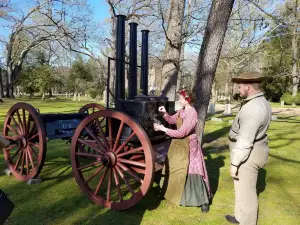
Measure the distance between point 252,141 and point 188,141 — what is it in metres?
1.09

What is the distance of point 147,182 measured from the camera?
3.32 m

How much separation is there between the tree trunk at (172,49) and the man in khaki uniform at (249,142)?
15.9 ft

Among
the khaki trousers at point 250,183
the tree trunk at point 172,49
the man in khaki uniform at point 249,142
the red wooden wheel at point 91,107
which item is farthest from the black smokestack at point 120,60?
the tree trunk at point 172,49

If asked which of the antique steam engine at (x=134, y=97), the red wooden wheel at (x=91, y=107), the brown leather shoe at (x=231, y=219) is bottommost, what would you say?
the brown leather shoe at (x=231, y=219)

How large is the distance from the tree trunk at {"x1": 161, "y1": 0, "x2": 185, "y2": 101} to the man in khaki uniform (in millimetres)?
4848

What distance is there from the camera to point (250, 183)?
9.83 feet

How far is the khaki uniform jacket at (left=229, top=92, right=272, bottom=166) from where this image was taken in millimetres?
2738

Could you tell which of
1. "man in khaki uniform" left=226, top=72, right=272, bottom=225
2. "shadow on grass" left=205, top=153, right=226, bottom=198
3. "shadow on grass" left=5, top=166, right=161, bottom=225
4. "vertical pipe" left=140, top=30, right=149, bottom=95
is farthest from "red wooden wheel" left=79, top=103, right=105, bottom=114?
"man in khaki uniform" left=226, top=72, right=272, bottom=225

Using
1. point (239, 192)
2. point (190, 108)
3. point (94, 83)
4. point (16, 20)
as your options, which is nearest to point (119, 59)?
point (190, 108)

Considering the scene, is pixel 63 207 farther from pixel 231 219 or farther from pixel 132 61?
pixel 132 61

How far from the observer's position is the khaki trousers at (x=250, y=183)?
9.60 ft

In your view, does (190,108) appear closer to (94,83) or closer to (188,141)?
(188,141)

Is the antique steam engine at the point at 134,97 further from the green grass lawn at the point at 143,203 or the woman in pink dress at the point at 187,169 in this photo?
the green grass lawn at the point at 143,203

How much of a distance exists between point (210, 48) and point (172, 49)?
2.47 m
